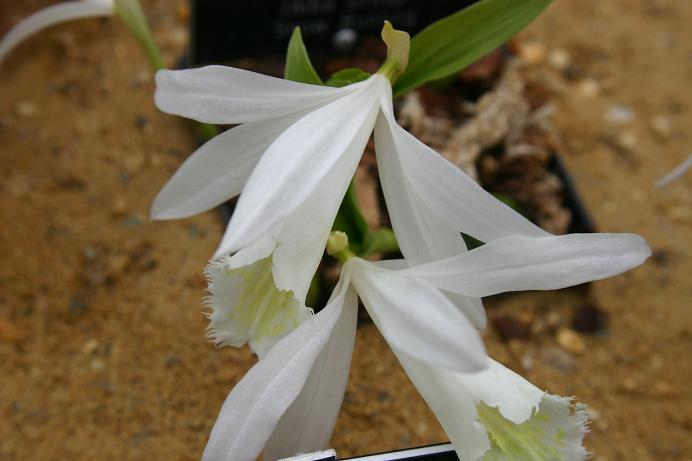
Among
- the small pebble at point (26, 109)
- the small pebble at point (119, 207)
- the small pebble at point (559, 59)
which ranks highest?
the small pebble at point (26, 109)

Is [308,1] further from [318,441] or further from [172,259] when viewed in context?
[318,441]

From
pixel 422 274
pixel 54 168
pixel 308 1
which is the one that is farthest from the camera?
pixel 54 168

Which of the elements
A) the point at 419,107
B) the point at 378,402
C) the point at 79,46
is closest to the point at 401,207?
the point at 378,402

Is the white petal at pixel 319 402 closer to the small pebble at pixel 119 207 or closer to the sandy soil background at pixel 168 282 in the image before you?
the sandy soil background at pixel 168 282

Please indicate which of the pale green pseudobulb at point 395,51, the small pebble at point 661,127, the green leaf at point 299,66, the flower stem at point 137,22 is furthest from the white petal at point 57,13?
the small pebble at point 661,127

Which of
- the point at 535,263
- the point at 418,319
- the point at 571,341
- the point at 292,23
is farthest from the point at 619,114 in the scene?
the point at 418,319
